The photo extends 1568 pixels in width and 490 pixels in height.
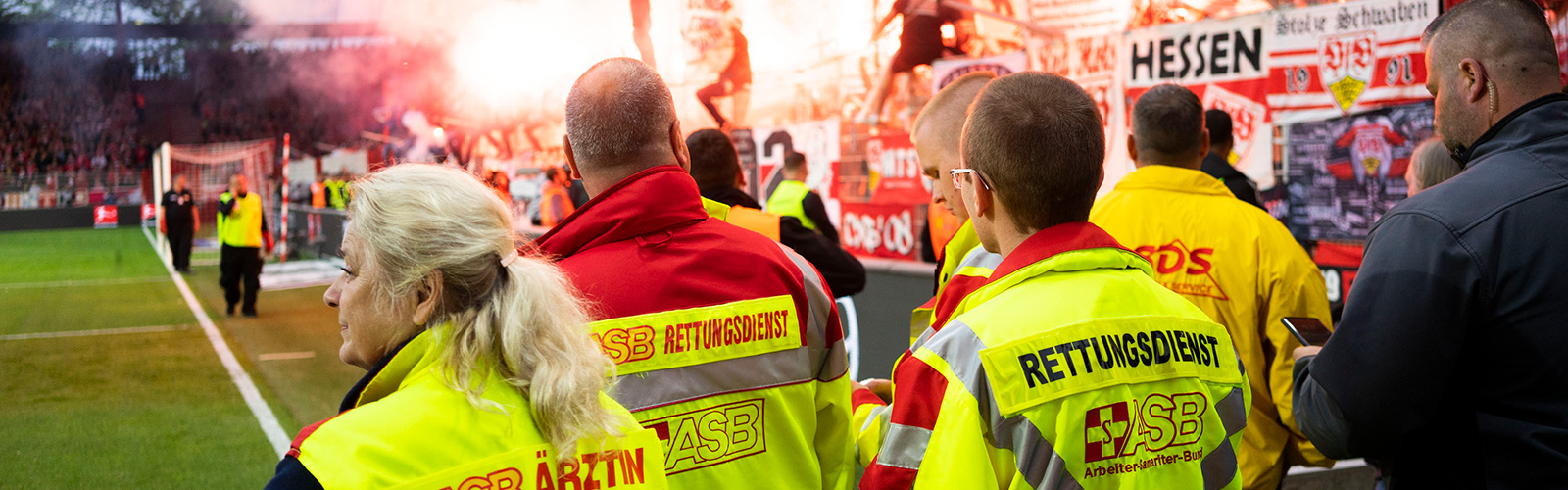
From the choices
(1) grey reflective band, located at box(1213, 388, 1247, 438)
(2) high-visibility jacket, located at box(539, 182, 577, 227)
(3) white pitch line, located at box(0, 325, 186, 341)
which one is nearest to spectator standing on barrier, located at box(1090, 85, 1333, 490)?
(1) grey reflective band, located at box(1213, 388, 1247, 438)

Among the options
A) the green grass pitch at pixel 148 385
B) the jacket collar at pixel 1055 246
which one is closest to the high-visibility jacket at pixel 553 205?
the green grass pitch at pixel 148 385

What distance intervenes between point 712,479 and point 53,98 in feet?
158

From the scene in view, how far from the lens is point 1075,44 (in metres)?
8.81

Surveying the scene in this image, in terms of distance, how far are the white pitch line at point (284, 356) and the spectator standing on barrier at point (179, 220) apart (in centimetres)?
1013

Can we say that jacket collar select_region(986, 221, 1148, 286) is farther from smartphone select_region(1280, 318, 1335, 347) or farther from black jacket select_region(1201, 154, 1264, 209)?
black jacket select_region(1201, 154, 1264, 209)

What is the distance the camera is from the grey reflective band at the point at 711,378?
2.09 metres

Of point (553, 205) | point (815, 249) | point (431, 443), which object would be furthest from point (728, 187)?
point (553, 205)

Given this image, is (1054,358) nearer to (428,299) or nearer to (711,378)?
(711,378)

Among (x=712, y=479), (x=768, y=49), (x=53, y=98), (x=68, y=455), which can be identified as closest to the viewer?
(x=712, y=479)

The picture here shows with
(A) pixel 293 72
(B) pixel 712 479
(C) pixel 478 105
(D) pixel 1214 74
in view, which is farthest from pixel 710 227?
(A) pixel 293 72

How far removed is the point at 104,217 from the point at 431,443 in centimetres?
4413

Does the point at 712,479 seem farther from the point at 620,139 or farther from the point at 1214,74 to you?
the point at 1214,74

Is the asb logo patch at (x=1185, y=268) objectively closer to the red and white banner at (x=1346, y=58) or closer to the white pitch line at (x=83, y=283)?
the red and white banner at (x=1346, y=58)

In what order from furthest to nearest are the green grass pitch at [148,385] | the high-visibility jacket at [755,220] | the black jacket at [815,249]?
the green grass pitch at [148,385]
the black jacket at [815,249]
the high-visibility jacket at [755,220]
